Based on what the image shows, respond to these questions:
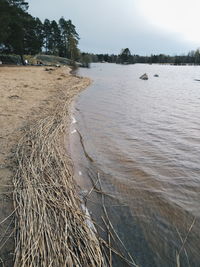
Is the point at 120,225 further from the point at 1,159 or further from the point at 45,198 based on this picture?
→ the point at 1,159

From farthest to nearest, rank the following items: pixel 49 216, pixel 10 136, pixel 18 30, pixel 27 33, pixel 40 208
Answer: pixel 27 33 < pixel 18 30 < pixel 10 136 < pixel 40 208 < pixel 49 216

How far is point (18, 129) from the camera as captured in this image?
7.66 metres

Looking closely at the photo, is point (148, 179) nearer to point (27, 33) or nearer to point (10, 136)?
point (10, 136)

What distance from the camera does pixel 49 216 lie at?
3686 mm

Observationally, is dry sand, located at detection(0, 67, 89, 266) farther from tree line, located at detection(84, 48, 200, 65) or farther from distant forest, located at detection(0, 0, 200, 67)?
tree line, located at detection(84, 48, 200, 65)

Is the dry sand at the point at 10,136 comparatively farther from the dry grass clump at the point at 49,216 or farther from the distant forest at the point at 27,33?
the distant forest at the point at 27,33

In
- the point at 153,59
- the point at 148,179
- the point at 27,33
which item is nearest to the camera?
the point at 148,179

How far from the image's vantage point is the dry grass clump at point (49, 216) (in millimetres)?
2906

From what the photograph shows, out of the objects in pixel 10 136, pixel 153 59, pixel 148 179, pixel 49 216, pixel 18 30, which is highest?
pixel 153 59

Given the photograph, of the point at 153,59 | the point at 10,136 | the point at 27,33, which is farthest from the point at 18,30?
the point at 153,59

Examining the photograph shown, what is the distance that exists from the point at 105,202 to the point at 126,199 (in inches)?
20.6

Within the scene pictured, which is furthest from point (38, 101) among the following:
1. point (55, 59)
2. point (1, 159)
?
point (55, 59)

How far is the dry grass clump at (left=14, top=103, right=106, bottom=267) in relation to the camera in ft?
9.53

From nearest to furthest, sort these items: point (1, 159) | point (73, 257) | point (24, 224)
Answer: point (73, 257) → point (24, 224) → point (1, 159)
